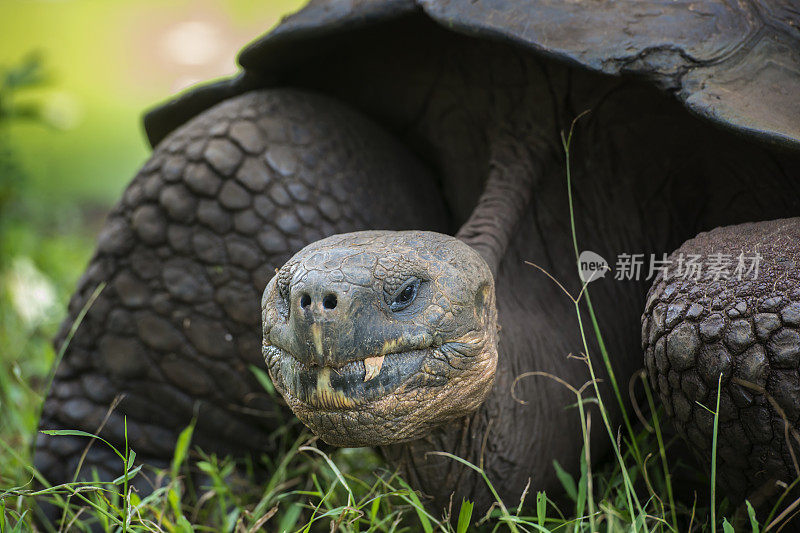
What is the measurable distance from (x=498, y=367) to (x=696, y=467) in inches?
25.6

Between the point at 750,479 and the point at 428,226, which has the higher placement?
the point at 428,226

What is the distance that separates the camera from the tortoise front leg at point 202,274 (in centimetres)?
223

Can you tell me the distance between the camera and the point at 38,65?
15.1 feet

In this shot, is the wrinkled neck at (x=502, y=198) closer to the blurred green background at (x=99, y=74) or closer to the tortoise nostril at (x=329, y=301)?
the tortoise nostril at (x=329, y=301)

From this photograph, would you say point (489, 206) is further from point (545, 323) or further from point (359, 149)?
point (359, 149)

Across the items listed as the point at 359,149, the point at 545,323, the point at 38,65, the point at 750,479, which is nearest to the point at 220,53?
the point at 38,65

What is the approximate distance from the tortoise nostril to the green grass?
369 mm

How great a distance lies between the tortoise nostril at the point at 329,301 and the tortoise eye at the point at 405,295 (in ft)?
0.37

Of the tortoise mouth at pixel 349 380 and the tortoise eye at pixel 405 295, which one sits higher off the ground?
the tortoise eye at pixel 405 295

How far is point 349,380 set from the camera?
54.2 inches

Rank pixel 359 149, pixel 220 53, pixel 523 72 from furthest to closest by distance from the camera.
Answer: pixel 220 53 < pixel 359 149 < pixel 523 72

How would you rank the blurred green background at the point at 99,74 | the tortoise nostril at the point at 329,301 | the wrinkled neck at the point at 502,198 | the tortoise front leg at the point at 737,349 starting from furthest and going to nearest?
the blurred green background at the point at 99,74 < the wrinkled neck at the point at 502,198 < the tortoise front leg at the point at 737,349 < the tortoise nostril at the point at 329,301

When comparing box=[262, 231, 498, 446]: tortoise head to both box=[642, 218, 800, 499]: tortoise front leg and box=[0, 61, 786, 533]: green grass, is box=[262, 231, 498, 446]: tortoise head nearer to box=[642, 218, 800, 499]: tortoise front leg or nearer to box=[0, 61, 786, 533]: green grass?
box=[0, 61, 786, 533]: green grass

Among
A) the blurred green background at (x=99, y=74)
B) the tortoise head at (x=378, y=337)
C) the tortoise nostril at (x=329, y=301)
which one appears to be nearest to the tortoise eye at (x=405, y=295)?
the tortoise head at (x=378, y=337)
